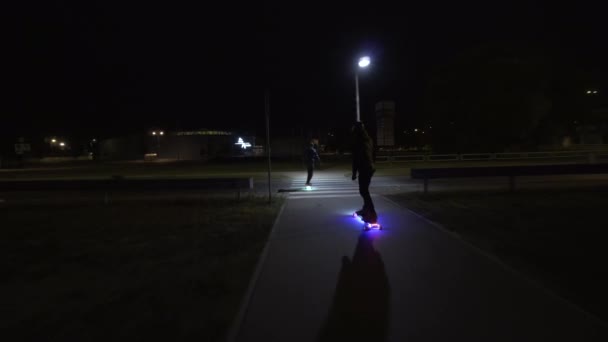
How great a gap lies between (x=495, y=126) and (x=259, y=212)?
112 ft

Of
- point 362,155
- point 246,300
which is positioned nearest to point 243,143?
point 362,155

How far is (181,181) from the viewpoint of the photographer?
13359 mm

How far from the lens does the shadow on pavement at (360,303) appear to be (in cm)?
376

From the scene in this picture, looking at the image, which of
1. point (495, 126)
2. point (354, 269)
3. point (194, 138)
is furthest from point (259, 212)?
point (194, 138)

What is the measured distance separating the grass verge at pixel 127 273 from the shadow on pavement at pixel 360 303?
1021 mm

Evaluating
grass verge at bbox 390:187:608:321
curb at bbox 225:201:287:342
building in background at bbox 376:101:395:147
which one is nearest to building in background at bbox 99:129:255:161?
building in background at bbox 376:101:395:147

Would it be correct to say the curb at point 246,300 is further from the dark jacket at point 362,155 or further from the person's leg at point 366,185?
the dark jacket at point 362,155

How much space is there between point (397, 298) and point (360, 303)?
0.44 metres

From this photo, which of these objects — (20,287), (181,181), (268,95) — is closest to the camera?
(20,287)

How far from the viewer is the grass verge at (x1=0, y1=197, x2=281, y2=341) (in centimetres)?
401

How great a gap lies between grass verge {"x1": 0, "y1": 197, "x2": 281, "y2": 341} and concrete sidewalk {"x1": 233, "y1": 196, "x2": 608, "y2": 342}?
1.48 ft

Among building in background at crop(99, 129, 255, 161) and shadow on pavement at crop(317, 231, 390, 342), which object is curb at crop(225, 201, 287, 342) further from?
building in background at crop(99, 129, 255, 161)

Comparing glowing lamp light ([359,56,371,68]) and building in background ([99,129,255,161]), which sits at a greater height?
glowing lamp light ([359,56,371,68])

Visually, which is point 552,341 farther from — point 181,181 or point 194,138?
point 194,138
